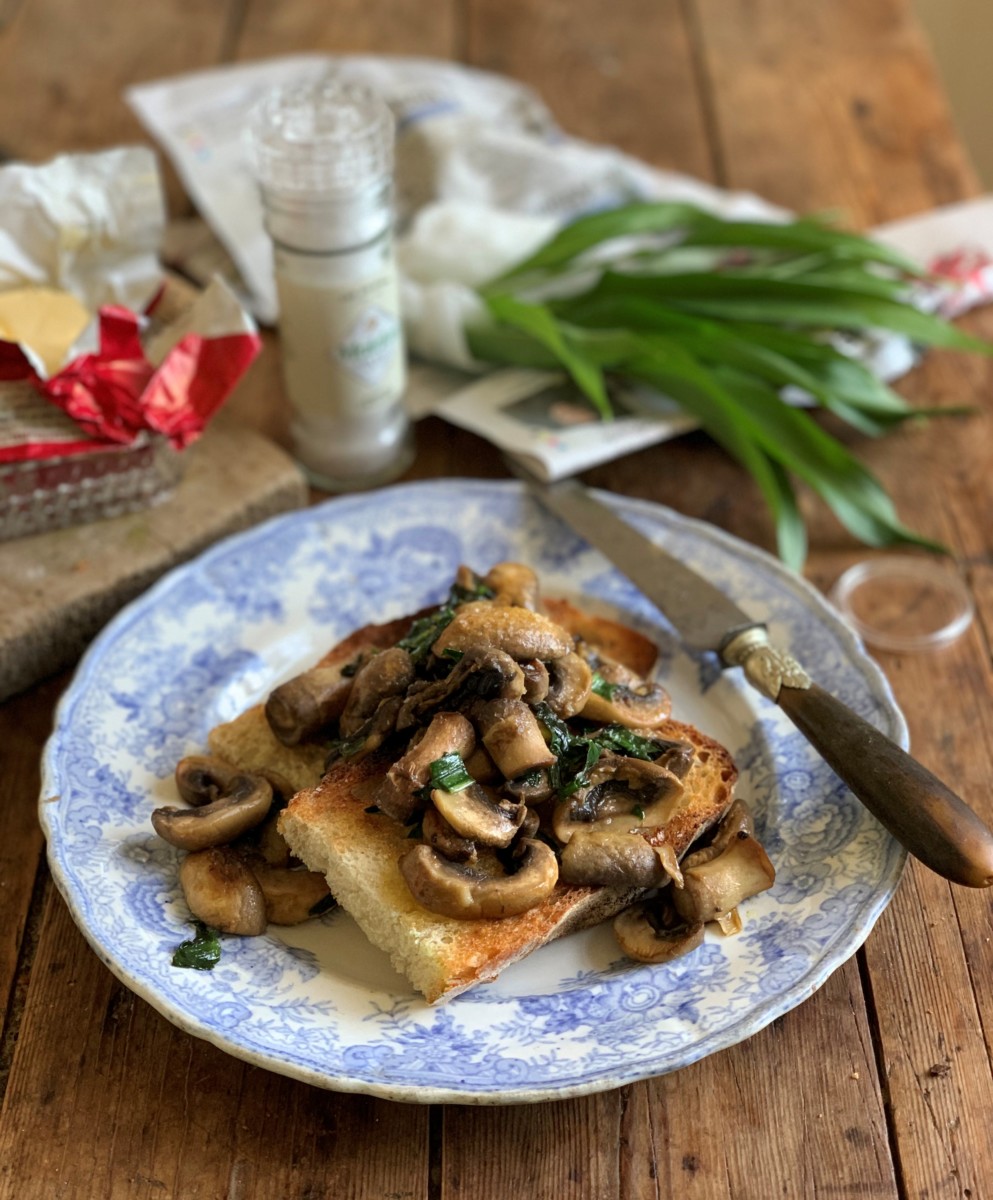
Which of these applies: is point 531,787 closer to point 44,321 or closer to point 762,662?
point 762,662

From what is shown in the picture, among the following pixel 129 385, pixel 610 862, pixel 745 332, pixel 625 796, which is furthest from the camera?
pixel 745 332

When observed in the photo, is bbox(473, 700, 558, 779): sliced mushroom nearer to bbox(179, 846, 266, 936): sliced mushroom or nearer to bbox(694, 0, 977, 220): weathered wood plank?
bbox(179, 846, 266, 936): sliced mushroom

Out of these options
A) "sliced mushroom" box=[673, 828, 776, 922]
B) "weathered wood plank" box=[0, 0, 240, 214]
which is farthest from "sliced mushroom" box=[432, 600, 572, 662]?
"weathered wood plank" box=[0, 0, 240, 214]

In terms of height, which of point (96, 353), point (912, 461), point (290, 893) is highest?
point (96, 353)

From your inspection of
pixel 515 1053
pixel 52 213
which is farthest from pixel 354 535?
pixel 515 1053

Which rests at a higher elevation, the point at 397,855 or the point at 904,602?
the point at 397,855

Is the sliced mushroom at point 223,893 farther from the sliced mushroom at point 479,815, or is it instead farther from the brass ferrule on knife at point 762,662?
the brass ferrule on knife at point 762,662

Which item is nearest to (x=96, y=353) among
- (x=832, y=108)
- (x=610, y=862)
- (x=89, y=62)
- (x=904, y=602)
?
(x=610, y=862)

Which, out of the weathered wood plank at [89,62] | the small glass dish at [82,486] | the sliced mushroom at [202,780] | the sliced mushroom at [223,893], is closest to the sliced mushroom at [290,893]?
the sliced mushroom at [223,893]
